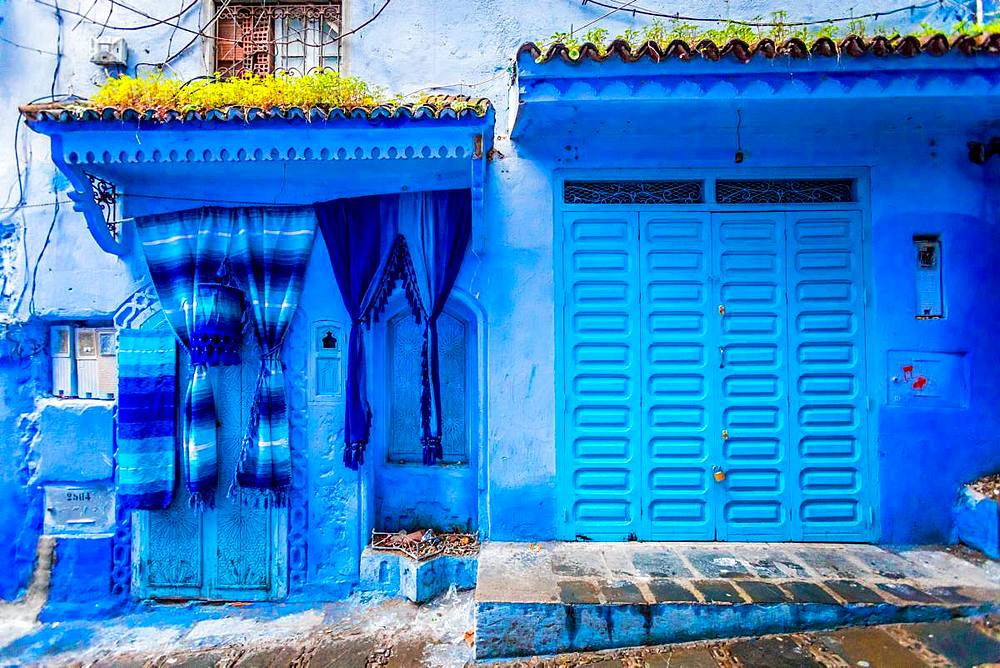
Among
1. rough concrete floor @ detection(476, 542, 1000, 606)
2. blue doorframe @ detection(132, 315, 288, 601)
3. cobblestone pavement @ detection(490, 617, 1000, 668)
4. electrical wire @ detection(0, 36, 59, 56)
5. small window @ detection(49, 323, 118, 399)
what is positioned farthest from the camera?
electrical wire @ detection(0, 36, 59, 56)

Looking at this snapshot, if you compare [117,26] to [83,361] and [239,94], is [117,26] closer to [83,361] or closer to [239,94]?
[239,94]

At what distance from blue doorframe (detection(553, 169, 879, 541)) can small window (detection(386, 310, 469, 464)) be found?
0.93m

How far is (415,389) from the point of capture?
515 cm

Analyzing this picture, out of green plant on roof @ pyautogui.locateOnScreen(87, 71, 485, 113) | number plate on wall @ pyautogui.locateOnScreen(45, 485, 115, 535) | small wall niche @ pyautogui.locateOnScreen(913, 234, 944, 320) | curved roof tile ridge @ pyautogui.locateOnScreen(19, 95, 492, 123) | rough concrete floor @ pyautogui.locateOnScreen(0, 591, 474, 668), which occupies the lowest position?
rough concrete floor @ pyautogui.locateOnScreen(0, 591, 474, 668)

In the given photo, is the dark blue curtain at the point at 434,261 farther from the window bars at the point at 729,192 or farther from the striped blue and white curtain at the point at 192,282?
the striped blue and white curtain at the point at 192,282

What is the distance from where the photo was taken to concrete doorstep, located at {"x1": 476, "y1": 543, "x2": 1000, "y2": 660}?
144 inches

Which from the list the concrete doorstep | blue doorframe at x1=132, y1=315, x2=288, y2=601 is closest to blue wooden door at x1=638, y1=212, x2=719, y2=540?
the concrete doorstep

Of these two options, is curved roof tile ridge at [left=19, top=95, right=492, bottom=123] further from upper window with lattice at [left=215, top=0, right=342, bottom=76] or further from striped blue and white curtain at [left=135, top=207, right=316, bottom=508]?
upper window with lattice at [left=215, top=0, right=342, bottom=76]

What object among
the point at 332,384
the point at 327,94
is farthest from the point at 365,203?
the point at 332,384

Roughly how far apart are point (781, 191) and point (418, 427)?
3826 millimetres

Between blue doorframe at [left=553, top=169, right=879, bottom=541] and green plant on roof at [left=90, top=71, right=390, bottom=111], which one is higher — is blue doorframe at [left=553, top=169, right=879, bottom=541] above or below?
below

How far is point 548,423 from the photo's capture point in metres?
4.80

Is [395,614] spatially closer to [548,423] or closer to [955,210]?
[548,423]

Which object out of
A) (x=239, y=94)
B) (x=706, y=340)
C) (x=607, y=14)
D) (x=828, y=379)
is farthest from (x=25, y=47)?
(x=828, y=379)
